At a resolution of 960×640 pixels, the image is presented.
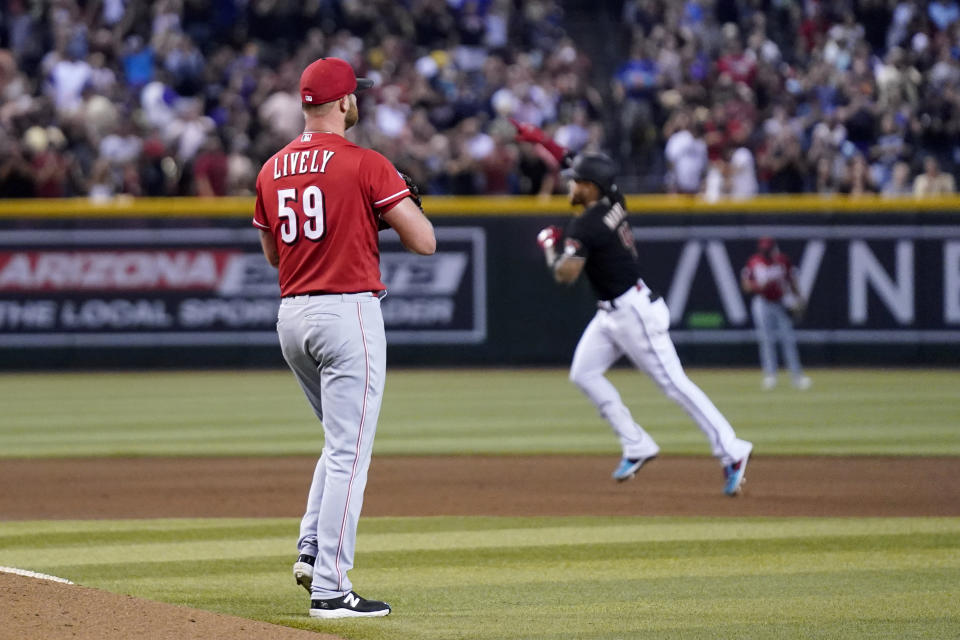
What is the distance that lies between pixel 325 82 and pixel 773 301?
42.3 feet

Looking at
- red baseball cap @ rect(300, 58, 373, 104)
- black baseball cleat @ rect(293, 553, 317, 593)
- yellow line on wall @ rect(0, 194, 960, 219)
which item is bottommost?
black baseball cleat @ rect(293, 553, 317, 593)

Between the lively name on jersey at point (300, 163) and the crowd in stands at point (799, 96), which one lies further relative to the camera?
the crowd in stands at point (799, 96)

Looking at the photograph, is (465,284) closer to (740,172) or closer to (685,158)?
(685,158)

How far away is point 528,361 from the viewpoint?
2020 cm

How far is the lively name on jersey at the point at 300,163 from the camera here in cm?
549

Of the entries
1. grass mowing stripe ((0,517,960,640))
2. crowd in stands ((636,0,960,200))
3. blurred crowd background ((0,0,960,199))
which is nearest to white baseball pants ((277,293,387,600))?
grass mowing stripe ((0,517,960,640))

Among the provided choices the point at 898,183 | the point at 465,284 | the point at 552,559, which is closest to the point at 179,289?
the point at 465,284

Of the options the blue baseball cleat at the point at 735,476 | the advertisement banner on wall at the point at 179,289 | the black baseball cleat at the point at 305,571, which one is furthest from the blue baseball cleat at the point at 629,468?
the advertisement banner on wall at the point at 179,289

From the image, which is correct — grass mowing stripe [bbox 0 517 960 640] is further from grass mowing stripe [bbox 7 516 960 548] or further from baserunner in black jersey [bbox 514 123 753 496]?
baserunner in black jersey [bbox 514 123 753 496]

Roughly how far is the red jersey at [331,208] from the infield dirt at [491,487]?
3.37 meters

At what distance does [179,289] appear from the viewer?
20.1 metres

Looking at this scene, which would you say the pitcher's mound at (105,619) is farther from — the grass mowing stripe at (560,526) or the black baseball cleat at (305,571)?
the grass mowing stripe at (560,526)

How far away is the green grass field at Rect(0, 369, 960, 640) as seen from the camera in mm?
5539

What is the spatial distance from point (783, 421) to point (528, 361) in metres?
6.77
